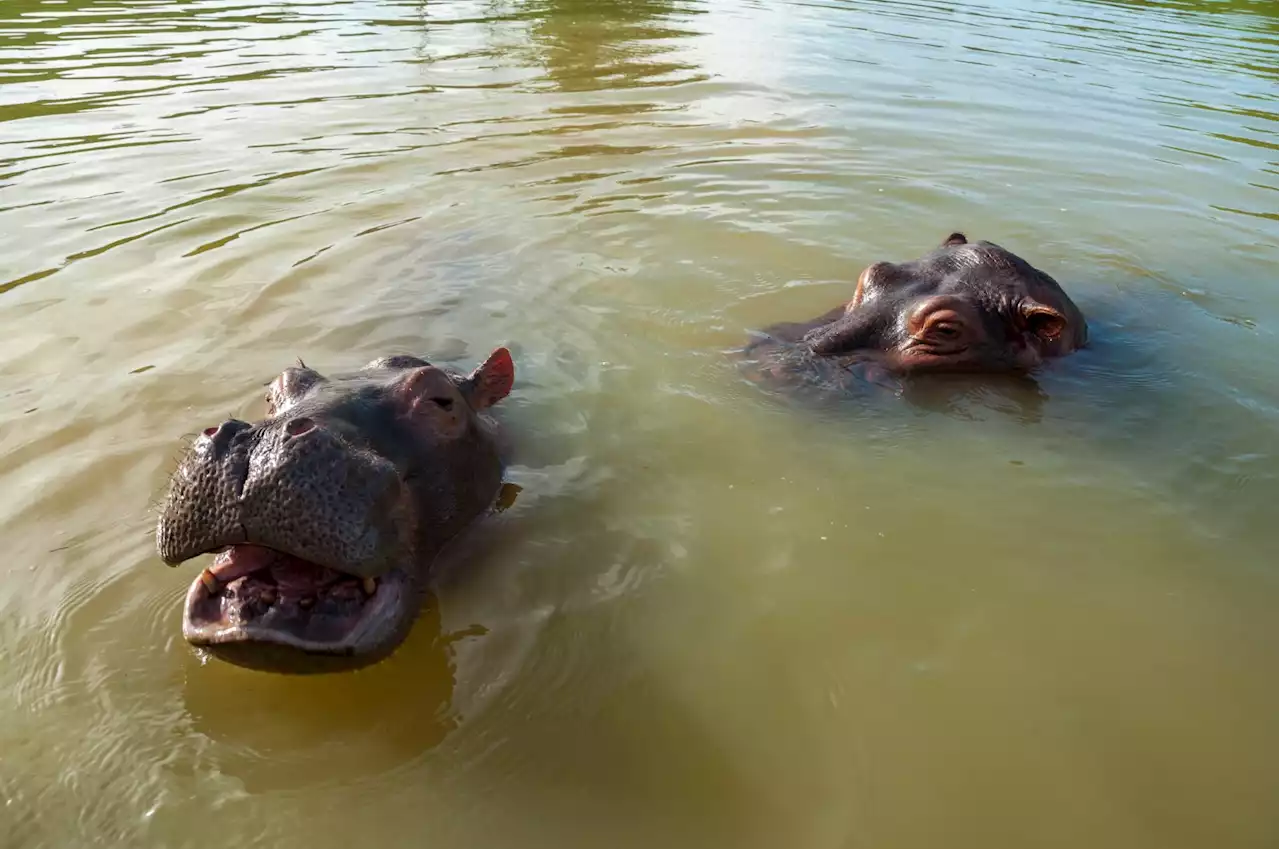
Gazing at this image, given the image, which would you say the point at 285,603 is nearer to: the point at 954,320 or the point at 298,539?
the point at 298,539

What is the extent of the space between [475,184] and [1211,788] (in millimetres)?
8190

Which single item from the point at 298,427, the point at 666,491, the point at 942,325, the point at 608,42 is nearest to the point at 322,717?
the point at 298,427

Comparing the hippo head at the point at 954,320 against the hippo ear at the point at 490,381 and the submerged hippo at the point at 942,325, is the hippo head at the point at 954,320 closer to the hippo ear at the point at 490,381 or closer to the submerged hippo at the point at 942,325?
the submerged hippo at the point at 942,325

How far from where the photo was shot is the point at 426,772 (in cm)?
320

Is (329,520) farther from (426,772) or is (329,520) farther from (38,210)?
(38,210)

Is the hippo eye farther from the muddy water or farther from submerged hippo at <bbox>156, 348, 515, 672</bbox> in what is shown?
submerged hippo at <bbox>156, 348, 515, 672</bbox>

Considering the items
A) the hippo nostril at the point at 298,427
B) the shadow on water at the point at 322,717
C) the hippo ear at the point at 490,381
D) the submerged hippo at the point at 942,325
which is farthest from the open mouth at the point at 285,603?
the submerged hippo at the point at 942,325

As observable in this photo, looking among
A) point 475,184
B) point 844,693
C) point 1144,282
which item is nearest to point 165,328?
point 475,184

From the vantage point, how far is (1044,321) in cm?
623

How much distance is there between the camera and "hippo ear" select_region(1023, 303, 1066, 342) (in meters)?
6.13

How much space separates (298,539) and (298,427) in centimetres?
40

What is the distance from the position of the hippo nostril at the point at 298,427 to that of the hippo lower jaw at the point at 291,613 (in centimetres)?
46

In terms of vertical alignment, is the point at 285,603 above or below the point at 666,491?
above

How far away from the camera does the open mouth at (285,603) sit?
3129 mm
